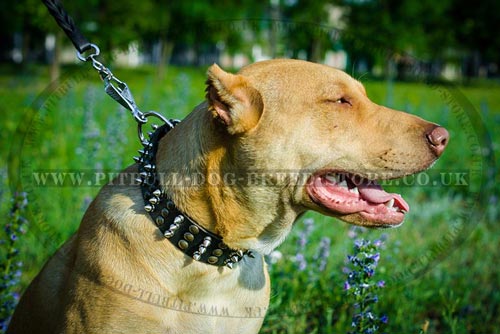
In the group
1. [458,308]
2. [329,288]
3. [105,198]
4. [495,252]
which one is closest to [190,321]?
[105,198]

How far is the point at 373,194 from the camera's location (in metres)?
2.53

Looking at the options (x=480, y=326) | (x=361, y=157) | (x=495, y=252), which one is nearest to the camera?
(x=361, y=157)

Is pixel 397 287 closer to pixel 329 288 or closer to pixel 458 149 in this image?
pixel 329 288

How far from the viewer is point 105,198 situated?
2.54 metres

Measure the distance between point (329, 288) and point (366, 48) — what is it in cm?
308

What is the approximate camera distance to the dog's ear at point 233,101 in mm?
2191

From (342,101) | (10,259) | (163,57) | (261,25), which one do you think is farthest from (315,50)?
(10,259)

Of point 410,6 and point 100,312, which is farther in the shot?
point 410,6

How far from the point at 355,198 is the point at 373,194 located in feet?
0.33

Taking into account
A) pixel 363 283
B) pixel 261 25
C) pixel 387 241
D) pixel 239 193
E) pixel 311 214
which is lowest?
pixel 387 241

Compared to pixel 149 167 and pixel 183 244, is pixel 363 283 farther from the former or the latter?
pixel 149 167

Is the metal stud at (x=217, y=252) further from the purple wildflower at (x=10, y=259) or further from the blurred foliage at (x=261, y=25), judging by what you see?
the blurred foliage at (x=261, y=25)

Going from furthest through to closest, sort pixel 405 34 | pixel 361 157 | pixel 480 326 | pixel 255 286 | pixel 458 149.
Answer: pixel 405 34 < pixel 458 149 < pixel 480 326 < pixel 255 286 < pixel 361 157

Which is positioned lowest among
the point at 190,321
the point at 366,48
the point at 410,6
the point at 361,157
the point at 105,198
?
the point at 190,321
